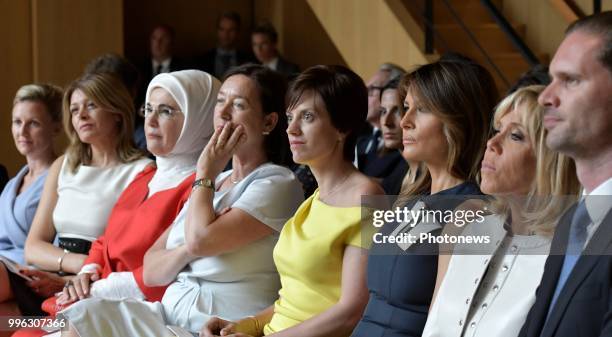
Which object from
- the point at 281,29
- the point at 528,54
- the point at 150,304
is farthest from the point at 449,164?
the point at 281,29

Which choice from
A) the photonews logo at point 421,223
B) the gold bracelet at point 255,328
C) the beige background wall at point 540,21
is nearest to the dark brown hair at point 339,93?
the photonews logo at point 421,223

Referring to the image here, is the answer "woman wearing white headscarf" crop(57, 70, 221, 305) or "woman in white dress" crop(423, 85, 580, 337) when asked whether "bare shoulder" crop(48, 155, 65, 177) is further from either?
"woman in white dress" crop(423, 85, 580, 337)

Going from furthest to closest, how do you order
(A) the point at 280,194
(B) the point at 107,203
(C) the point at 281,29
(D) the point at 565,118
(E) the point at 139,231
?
(C) the point at 281,29
(B) the point at 107,203
(E) the point at 139,231
(A) the point at 280,194
(D) the point at 565,118

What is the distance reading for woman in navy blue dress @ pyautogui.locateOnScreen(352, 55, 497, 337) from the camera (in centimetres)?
256

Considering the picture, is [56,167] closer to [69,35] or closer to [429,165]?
[429,165]

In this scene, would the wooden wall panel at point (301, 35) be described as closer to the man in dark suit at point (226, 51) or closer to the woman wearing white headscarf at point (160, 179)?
the man in dark suit at point (226, 51)

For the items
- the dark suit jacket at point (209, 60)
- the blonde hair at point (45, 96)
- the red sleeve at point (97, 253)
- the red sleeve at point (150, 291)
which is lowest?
the dark suit jacket at point (209, 60)

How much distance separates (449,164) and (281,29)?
7140 millimetres

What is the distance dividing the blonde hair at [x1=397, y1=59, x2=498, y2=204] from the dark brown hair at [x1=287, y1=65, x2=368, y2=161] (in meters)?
0.36

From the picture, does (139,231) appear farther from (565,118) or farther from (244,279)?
(565,118)

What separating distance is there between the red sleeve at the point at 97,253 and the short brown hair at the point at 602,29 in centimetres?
233

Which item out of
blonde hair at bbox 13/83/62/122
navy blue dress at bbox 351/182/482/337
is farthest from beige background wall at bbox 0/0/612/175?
navy blue dress at bbox 351/182/482/337

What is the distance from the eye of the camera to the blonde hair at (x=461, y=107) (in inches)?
104

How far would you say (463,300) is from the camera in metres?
2.33
